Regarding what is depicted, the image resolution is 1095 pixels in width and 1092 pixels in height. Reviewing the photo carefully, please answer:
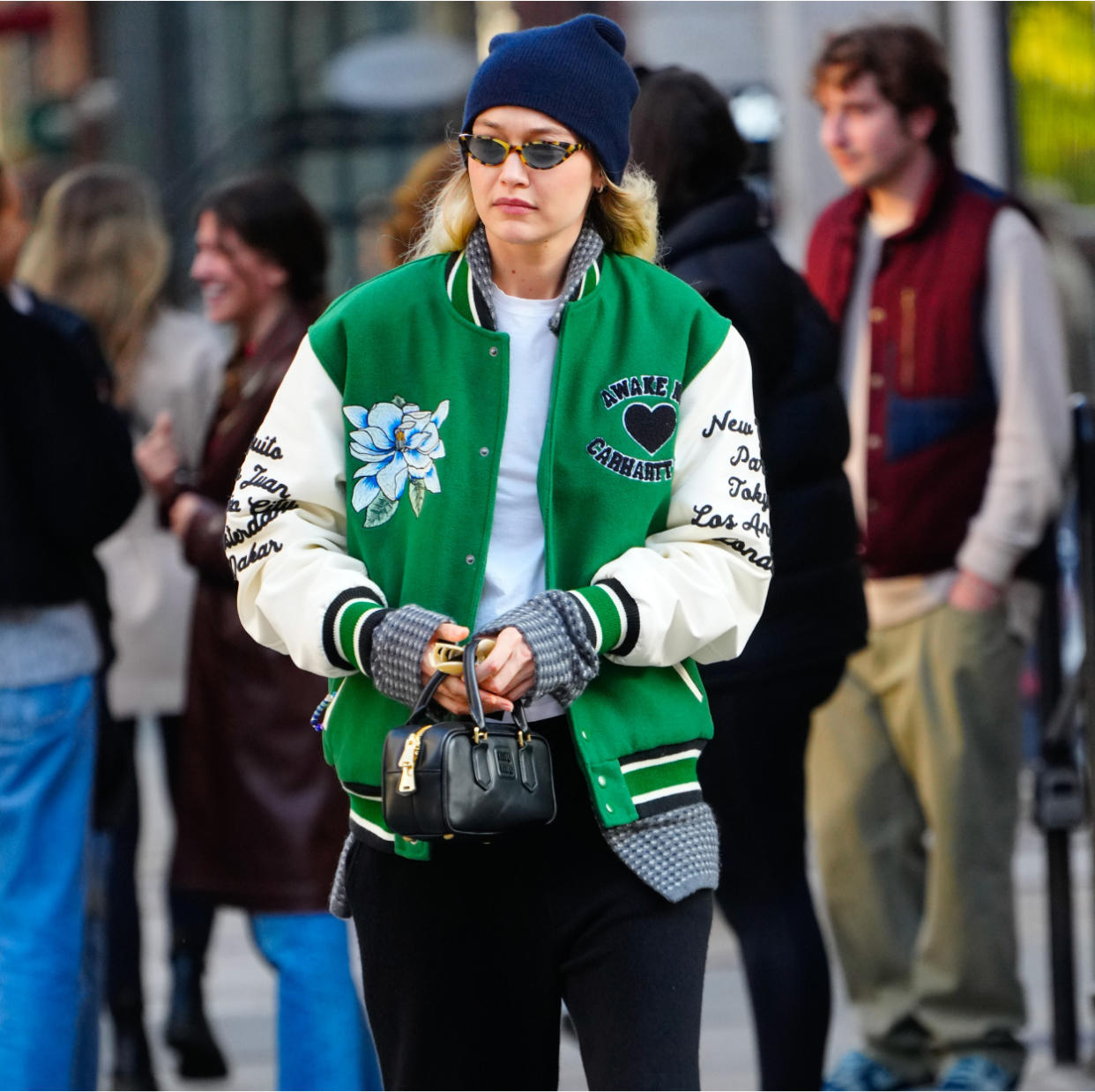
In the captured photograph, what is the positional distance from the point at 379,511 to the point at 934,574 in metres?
2.24

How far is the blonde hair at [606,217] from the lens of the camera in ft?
9.48

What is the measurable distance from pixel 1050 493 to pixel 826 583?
0.83 m

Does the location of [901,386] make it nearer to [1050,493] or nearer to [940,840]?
[1050,493]

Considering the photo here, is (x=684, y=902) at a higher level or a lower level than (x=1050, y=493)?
→ lower

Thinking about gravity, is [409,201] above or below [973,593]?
above

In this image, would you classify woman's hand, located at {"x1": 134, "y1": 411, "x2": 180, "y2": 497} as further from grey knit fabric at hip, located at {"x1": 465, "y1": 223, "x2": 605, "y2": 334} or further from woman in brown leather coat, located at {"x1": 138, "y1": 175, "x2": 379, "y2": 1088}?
grey knit fabric at hip, located at {"x1": 465, "y1": 223, "x2": 605, "y2": 334}

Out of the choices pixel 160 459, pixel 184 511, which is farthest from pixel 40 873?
pixel 160 459

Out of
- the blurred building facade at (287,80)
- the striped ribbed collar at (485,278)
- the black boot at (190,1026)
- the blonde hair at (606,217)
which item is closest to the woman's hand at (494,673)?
the striped ribbed collar at (485,278)

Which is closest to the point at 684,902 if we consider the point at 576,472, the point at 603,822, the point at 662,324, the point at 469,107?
the point at 603,822

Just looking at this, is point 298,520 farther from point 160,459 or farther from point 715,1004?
point 715,1004

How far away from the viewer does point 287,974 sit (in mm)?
4254

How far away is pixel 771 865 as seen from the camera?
3.97 m

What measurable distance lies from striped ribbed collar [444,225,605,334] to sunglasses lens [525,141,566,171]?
6.2 inches

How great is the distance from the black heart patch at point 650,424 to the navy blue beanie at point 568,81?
344mm
